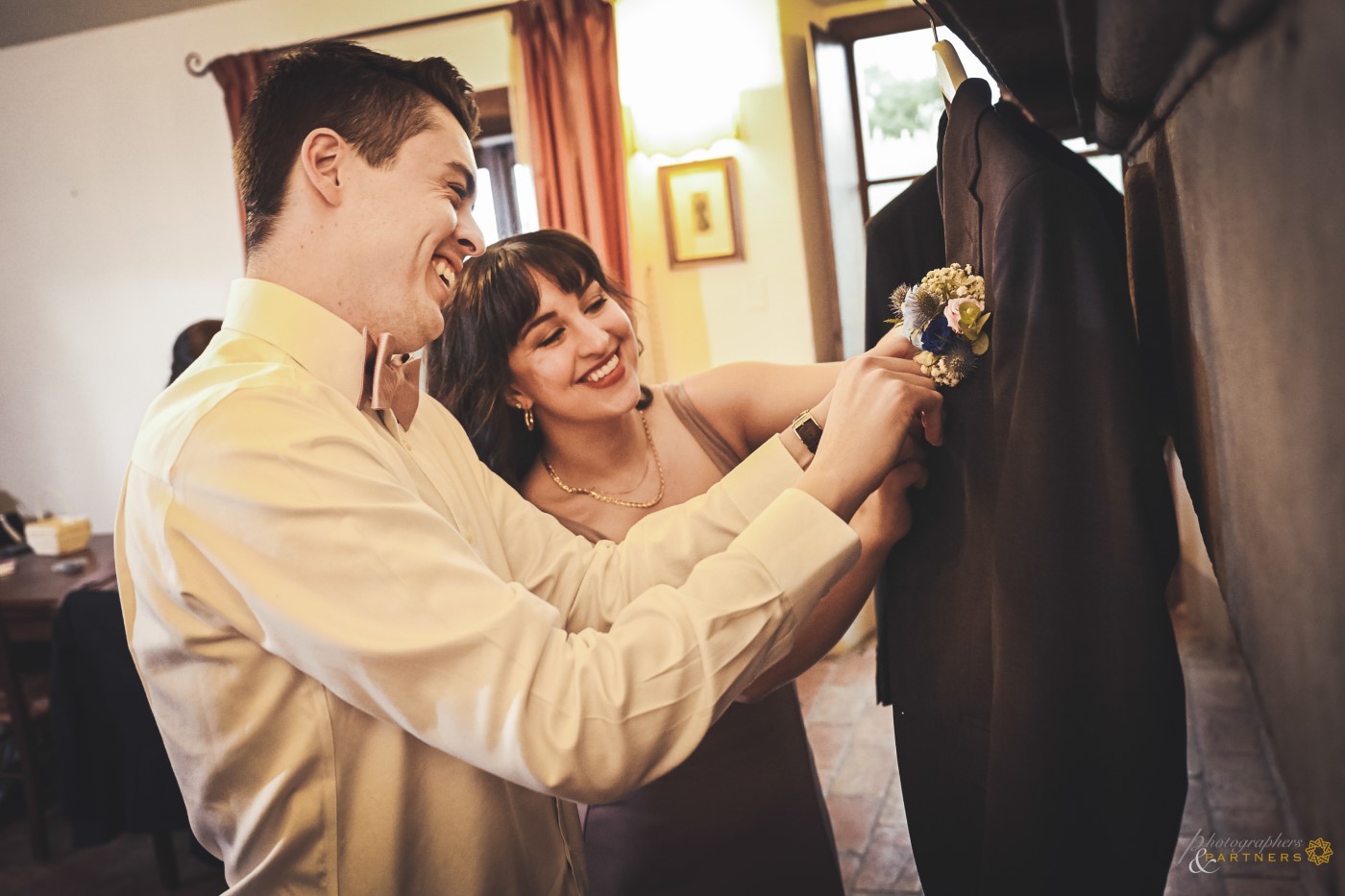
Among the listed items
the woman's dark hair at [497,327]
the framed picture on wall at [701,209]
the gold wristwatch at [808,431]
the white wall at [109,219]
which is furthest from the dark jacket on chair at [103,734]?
the framed picture on wall at [701,209]

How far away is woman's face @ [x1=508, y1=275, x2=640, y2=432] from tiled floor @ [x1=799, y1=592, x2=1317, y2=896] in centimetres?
143

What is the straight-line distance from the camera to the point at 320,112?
1.13 metres

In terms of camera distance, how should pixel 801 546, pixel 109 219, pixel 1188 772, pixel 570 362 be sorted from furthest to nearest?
pixel 109 219, pixel 1188 772, pixel 570 362, pixel 801 546

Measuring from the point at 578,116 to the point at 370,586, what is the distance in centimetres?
356

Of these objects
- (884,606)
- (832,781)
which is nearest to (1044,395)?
(884,606)

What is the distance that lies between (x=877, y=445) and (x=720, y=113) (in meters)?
3.27

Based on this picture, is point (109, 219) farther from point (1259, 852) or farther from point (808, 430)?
point (1259, 852)

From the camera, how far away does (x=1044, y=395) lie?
0.84 m

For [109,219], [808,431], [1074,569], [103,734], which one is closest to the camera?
[1074,569]

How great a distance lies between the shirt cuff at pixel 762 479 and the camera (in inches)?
52.1

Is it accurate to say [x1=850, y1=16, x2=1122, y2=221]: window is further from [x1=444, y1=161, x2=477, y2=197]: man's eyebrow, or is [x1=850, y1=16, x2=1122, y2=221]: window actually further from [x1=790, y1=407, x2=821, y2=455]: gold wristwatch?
[x1=444, y1=161, x2=477, y2=197]: man's eyebrow

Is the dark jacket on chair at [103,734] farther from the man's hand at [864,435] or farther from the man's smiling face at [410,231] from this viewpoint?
the man's hand at [864,435]

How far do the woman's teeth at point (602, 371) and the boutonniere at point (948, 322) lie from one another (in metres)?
0.68

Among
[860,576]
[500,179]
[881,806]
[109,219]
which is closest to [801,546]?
[860,576]
